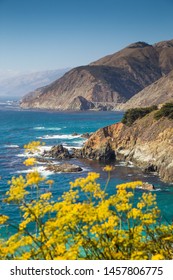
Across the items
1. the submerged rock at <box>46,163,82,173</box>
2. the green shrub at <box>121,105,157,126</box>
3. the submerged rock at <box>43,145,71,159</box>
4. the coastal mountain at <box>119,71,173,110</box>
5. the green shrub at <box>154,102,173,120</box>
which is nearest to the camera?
the submerged rock at <box>46,163,82,173</box>

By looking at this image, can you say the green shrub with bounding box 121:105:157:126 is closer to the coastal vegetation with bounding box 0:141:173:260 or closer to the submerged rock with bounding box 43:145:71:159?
the submerged rock with bounding box 43:145:71:159

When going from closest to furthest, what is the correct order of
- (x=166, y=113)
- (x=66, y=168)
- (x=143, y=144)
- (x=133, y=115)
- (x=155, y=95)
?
(x=66, y=168)
(x=143, y=144)
(x=166, y=113)
(x=133, y=115)
(x=155, y=95)

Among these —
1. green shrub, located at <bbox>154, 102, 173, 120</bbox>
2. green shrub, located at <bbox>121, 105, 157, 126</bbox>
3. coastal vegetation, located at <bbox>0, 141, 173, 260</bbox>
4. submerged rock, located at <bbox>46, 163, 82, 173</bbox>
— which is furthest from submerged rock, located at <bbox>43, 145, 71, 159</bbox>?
coastal vegetation, located at <bbox>0, 141, 173, 260</bbox>

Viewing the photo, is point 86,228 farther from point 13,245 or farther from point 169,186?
point 169,186

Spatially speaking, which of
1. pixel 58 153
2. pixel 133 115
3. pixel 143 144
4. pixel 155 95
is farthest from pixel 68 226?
pixel 155 95

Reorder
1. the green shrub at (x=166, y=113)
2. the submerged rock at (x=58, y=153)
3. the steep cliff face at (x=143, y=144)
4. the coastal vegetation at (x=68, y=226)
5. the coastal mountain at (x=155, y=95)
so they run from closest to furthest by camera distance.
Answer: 1. the coastal vegetation at (x=68, y=226)
2. the steep cliff face at (x=143, y=144)
3. the green shrub at (x=166, y=113)
4. the submerged rock at (x=58, y=153)
5. the coastal mountain at (x=155, y=95)

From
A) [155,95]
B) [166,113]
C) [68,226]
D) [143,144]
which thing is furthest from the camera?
[155,95]

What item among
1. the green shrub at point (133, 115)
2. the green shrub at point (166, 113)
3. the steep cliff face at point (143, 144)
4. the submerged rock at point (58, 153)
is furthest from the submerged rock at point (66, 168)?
the green shrub at point (133, 115)

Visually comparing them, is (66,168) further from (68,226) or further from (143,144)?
(68,226)

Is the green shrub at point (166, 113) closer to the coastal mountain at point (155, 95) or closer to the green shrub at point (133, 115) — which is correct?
the green shrub at point (133, 115)
